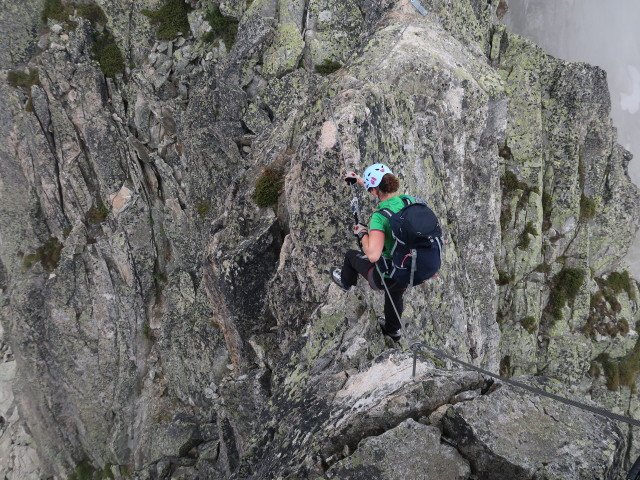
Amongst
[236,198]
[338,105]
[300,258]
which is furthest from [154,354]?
[338,105]

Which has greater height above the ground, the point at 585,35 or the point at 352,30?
the point at 585,35

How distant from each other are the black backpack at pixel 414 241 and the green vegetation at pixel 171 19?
2994cm

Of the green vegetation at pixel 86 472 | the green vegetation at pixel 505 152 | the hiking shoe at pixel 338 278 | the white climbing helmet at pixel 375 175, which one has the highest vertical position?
the green vegetation at pixel 505 152

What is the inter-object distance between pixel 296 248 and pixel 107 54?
30.8m

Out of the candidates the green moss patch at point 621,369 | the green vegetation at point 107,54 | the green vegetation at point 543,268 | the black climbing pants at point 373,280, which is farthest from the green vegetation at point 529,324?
the green vegetation at point 107,54

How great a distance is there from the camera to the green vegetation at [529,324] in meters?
27.0

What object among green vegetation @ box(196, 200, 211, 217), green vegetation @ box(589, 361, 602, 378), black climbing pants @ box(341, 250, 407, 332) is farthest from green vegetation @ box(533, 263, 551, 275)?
green vegetation @ box(196, 200, 211, 217)

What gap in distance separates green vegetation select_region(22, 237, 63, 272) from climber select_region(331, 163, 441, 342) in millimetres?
34664

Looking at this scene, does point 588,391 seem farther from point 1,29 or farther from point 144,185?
point 1,29

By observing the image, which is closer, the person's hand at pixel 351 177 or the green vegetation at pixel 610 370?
the person's hand at pixel 351 177

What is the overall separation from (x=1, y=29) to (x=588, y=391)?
56451mm

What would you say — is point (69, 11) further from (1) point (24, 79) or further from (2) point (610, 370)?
(2) point (610, 370)

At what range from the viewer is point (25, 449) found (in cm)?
3722

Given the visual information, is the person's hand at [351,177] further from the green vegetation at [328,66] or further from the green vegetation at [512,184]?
the green vegetation at [512,184]
